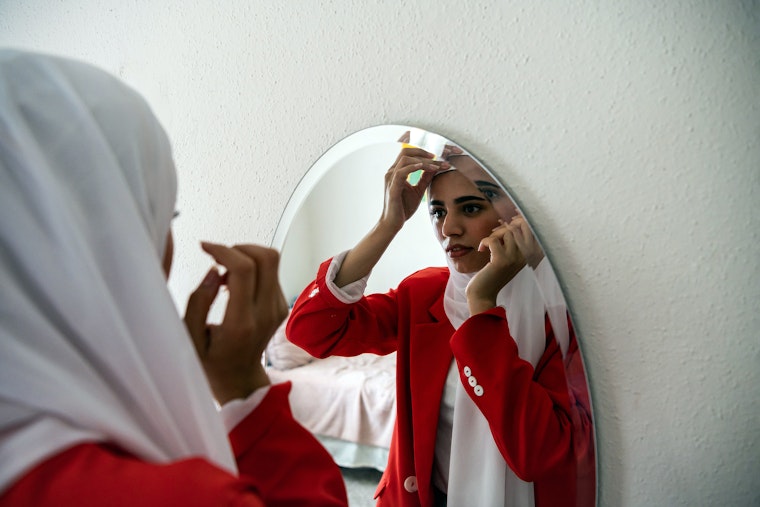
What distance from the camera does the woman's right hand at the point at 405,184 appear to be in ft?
2.01

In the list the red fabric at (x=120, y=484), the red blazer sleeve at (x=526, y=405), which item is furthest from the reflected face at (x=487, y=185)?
the red fabric at (x=120, y=484)

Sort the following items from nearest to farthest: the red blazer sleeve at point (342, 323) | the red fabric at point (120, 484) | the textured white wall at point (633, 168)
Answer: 1. the red fabric at point (120, 484)
2. the textured white wall at point (633, 168)
3. the red blazer sleeve at point (342, 323)

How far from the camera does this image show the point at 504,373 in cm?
54

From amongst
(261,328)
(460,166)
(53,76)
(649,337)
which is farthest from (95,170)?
(649,337)

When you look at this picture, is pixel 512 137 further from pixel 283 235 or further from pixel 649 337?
pixel 283 235

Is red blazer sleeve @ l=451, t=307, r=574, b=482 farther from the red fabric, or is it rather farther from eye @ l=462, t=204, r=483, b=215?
the red fabric

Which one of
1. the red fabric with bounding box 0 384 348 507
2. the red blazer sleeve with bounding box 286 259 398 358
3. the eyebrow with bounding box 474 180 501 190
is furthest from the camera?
the red blazer sleeve with bounding box 286 259 398 358

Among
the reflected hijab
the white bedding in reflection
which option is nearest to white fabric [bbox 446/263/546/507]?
the reflected hijab

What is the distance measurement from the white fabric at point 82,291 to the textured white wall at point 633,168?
34 centimetres

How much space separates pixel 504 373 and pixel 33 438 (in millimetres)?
400

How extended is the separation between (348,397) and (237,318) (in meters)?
0.28

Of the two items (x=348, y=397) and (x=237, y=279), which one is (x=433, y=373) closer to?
(x=348, y=397)

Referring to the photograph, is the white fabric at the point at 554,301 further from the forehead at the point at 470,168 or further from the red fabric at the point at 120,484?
the red fabric at the point at 120,484

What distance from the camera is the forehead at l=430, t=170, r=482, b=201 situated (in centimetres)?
57
